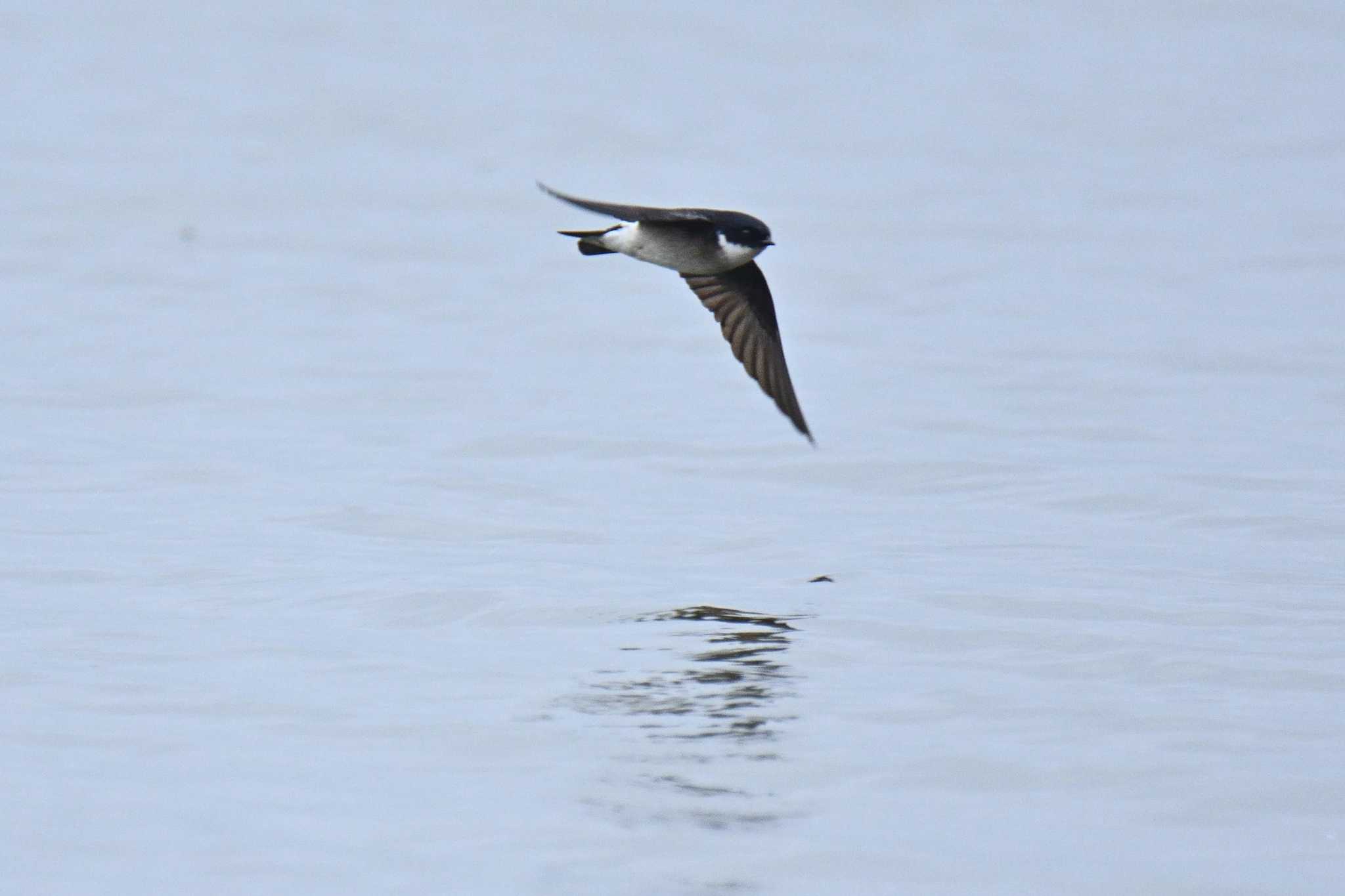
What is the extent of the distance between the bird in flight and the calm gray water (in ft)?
2.21

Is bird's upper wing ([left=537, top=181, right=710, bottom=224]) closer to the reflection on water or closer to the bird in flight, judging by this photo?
the bird in flight

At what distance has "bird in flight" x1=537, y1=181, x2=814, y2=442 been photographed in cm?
784

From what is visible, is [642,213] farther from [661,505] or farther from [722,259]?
[661,505]

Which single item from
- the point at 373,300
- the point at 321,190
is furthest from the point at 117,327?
the point at 321,190

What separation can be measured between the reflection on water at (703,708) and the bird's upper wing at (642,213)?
128 cm

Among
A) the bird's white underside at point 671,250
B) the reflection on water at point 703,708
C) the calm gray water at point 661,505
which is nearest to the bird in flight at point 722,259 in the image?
A: the bird's white underside at point 671,250

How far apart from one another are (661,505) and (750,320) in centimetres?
105

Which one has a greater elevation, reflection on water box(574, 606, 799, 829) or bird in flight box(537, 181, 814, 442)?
bird in flight box(537, 181, 814, 442)

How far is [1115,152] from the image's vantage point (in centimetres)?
2030

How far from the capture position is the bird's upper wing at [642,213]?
6.65 meters

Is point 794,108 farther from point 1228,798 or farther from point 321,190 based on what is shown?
point 1228,798

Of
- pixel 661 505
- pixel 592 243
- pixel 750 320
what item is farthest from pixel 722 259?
pixel 661 505

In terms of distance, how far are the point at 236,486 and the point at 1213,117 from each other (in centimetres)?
1460

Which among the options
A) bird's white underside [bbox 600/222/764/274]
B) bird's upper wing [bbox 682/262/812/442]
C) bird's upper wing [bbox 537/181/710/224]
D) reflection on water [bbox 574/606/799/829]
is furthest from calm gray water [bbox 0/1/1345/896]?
bird's upper wing [bbox 537/181/710/224]
